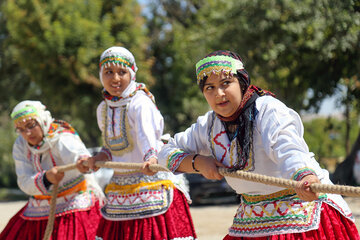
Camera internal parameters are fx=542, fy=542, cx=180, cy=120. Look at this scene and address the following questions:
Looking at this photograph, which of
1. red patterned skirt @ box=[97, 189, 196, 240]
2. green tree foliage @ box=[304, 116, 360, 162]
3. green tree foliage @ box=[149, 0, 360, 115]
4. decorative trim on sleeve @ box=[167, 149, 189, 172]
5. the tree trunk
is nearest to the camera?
decorative trim on sleeve @ box=[167, 149, 189, 172]

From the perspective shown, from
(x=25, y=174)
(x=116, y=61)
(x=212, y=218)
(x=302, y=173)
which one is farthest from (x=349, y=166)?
(x=302, y=173)

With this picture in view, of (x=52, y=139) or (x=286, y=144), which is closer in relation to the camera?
(x=286, y=144)

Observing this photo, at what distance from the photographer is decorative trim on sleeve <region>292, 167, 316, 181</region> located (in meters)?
2.50

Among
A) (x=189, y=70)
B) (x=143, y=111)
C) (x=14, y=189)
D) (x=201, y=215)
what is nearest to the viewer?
(x=143, y=111)

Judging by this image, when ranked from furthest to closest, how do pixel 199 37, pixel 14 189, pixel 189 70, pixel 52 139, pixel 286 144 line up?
pixel 14 189 < pixel 189 70 < pixel 199 37 < pixel 52 139 < pixel 286 144

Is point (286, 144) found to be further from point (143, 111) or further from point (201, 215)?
point (201, 215)

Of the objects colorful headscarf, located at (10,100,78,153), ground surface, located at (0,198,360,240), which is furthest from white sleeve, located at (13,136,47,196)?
ground surface, located at (0,198,360,240)

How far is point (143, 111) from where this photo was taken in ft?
13.6

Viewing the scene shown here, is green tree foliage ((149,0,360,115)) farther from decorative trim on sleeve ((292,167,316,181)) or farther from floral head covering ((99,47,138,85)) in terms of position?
decorative trim on sleeve ((292,167,316,181))

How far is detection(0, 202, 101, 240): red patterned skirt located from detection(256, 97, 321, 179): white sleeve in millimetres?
2409

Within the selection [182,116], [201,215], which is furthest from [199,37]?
[201,215]

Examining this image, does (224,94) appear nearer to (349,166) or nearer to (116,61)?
(116,61)

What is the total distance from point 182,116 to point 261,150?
13706mm

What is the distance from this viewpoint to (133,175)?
165 inches
